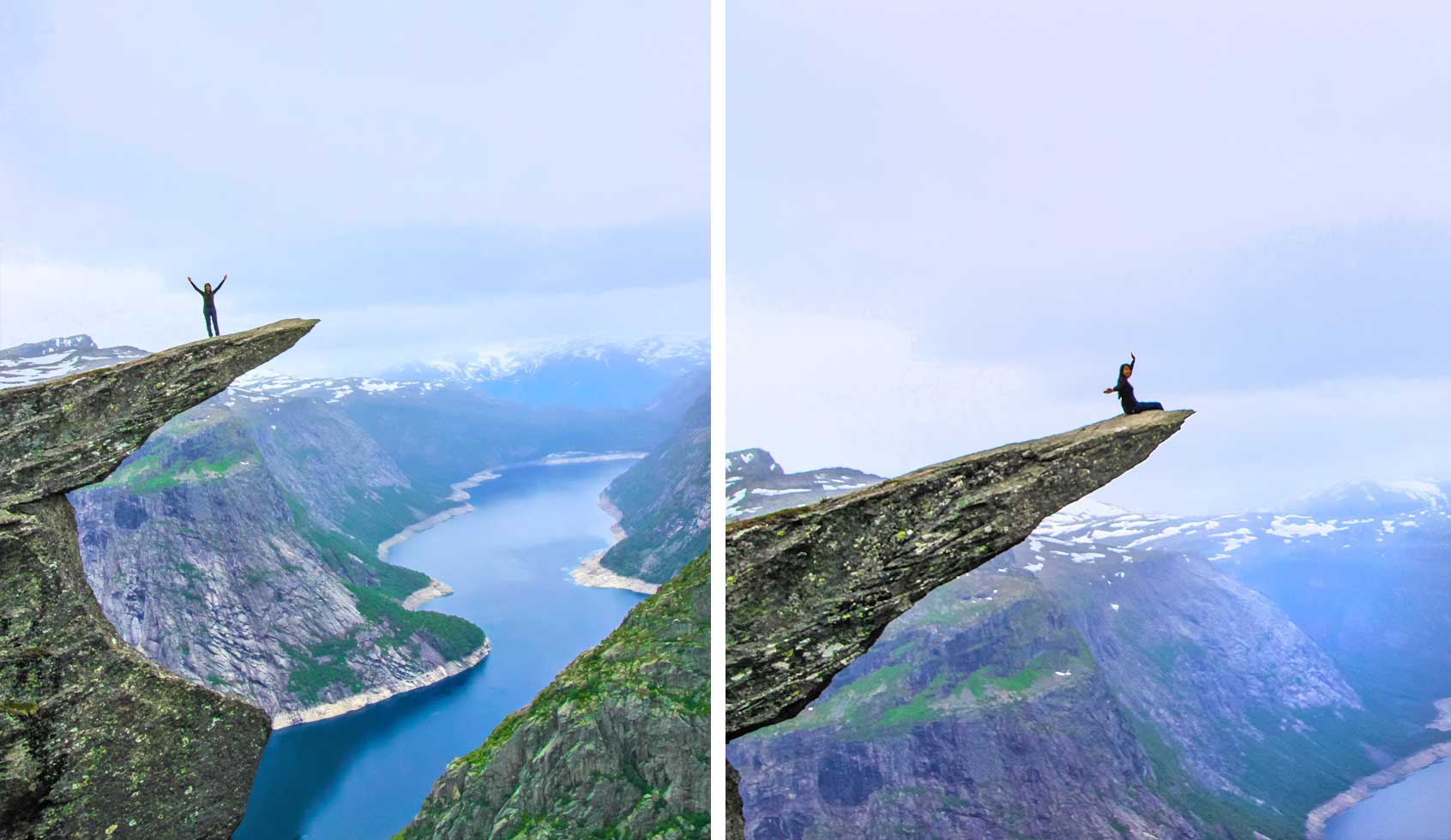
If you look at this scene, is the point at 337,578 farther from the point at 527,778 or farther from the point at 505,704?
the point at 527,778

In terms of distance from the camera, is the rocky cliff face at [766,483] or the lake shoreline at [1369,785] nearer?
the rocky cliff face at [766,483]

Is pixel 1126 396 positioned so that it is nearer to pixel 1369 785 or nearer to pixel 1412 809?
pixel 1412 809

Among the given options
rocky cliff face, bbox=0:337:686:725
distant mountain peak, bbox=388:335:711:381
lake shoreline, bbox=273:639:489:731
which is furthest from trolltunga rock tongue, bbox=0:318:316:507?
distant mountain peak, bbox=388:335:711:381

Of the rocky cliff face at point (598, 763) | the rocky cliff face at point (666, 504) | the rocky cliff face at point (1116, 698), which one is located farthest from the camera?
the rocky cliff face at point (1116, 698)

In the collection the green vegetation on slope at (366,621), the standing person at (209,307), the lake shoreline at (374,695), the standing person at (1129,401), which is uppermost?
the standing person at (209,307)

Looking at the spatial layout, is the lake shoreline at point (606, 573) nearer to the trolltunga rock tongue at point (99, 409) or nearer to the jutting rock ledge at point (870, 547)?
the jutting rock ledge at point (870, 547)

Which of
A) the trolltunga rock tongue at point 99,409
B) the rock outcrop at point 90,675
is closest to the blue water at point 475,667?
the rock outcrop at point 90,675
